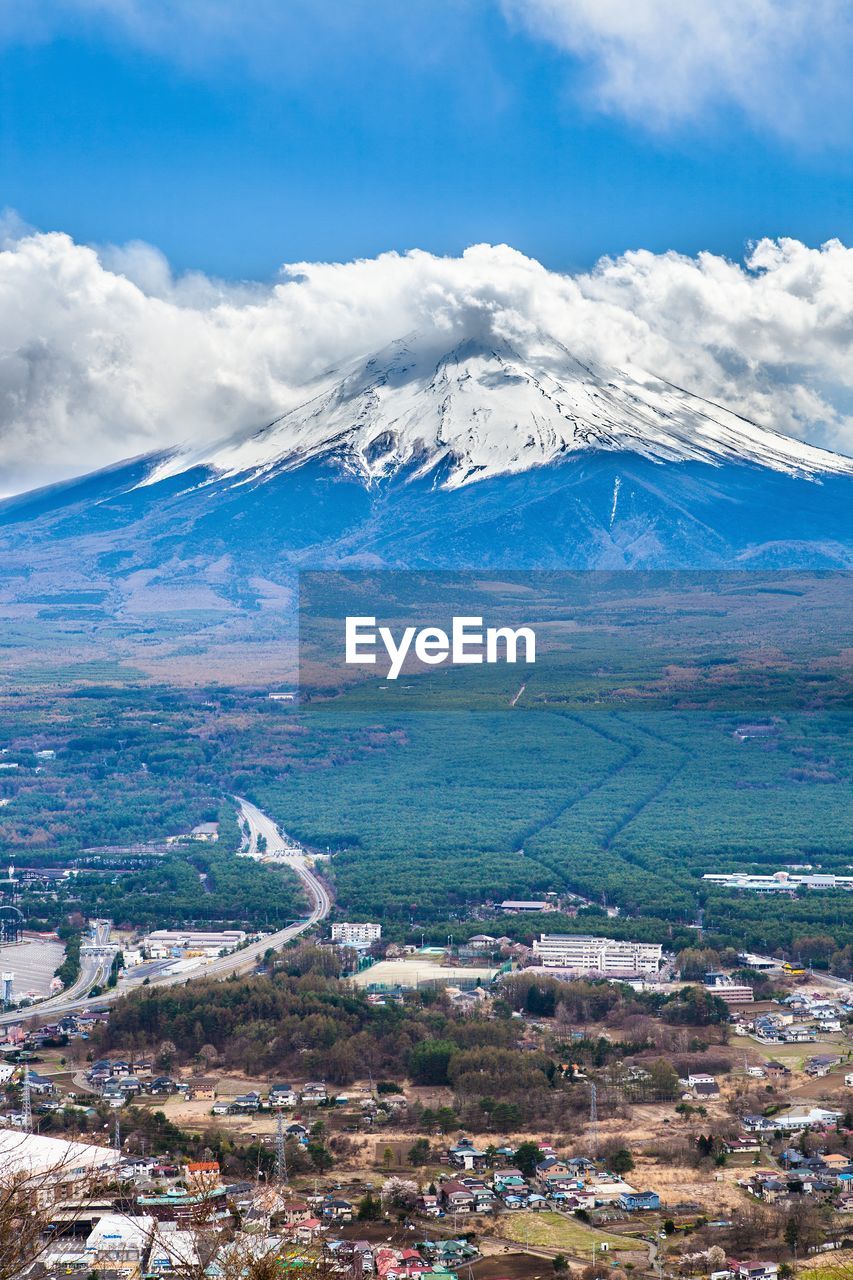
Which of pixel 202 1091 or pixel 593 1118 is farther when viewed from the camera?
pixel 202 1091

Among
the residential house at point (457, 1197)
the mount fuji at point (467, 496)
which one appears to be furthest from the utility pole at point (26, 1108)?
the mount fuji at point (467, 496)

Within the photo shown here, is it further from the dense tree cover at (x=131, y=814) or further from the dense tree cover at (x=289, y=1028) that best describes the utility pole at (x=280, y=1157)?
the dense tree cover at (x=131, y=814)

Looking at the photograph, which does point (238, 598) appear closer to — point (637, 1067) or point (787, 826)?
point (787, 826)

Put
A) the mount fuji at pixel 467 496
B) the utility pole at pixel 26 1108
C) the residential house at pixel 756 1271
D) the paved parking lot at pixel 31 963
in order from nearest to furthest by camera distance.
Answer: the residential house at pixel 756 1271, the utility pole at pixel 26 1108, the paved parking lot at pixel 31 963, the mount fuji at pixel 467 496

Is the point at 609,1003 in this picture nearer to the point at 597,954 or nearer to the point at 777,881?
the point at 597,954

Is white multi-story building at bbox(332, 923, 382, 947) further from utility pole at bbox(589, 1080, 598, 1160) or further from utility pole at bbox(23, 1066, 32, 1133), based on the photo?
→ utility pole at bbox(23, 1066, 32, 1133)

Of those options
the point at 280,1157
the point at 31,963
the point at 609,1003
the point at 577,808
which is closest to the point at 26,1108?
the point at 280,1157
